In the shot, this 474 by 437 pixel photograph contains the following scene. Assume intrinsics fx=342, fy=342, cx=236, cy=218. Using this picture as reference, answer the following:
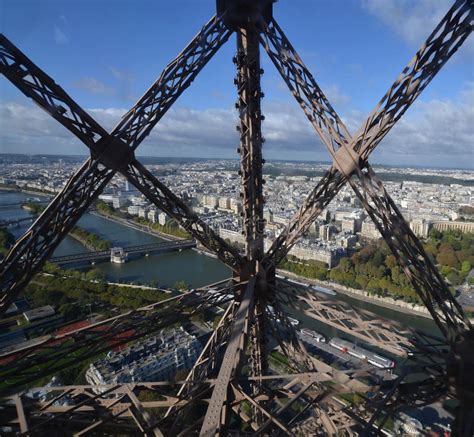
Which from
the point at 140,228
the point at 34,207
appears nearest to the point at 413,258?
the point at 140,228

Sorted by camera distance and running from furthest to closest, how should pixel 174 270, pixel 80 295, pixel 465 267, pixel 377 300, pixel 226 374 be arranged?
1. pixel 174 270
2. pixel 465 267
3. pixel 377 300
4. pixel 80 295
5. pixel 226 374

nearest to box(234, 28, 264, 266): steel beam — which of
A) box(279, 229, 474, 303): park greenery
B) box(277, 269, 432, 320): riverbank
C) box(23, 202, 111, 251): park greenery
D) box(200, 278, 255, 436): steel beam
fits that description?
box(200, 278, 255, 436): steel beam

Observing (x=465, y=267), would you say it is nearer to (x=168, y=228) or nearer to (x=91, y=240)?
(x=168, y=228)

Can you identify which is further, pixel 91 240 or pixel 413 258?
pixel 91 240

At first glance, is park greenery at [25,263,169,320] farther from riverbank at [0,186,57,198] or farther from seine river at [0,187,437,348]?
riverbank at [0,186,57,198]

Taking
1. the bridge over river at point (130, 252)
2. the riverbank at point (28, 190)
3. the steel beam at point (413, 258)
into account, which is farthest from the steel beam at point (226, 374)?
the riverbank at point (28, 190)

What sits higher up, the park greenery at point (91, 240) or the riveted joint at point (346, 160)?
the riveted joint at point (346, 160)

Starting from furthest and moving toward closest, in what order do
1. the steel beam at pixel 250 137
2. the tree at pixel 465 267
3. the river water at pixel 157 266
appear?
the river water at pixel 157 266, the tree at pixel 465 267, the steel beam at pixel 250 137

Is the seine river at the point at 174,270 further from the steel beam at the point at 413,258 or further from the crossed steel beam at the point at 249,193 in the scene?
the steel beam at the point at 413,258
